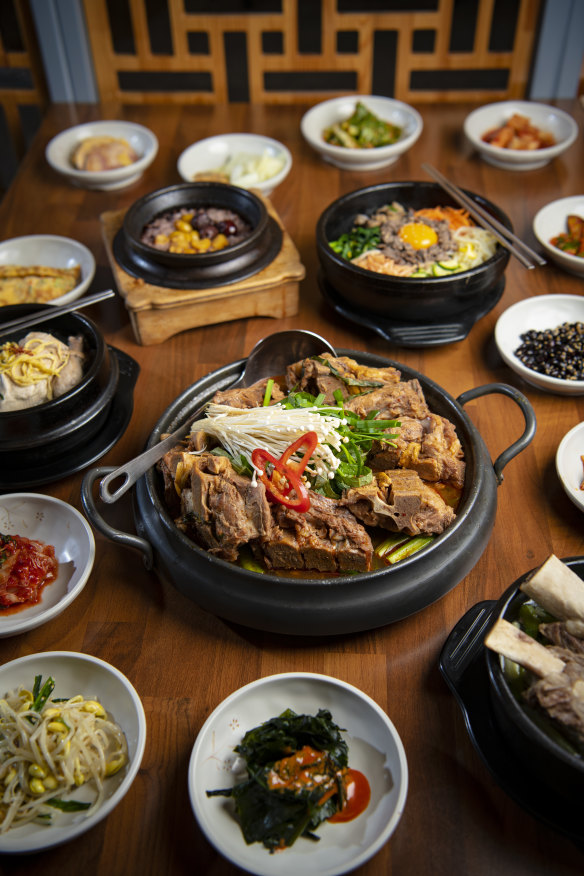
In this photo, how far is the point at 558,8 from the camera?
3.90 meters

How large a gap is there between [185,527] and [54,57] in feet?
11.6

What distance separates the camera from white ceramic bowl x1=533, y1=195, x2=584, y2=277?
3.17 m

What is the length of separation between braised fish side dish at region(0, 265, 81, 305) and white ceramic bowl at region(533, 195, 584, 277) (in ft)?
6.89

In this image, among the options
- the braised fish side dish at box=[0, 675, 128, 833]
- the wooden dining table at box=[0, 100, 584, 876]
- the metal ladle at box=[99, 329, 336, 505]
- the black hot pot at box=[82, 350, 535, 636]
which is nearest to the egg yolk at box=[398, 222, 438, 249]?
the wooden dining table at box=[0, 100, 584, 876]

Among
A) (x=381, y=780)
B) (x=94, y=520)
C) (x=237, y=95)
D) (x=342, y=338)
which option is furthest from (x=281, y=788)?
(x=237, y=95)

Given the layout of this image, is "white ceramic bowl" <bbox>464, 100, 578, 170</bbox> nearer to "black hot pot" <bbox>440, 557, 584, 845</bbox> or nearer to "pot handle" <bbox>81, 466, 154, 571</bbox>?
"black hot pot" <bbox>440, 557, 584, 845</bbox>

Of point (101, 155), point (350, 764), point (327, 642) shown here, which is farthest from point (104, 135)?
point (350, 764)

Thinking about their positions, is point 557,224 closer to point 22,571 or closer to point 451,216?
point 451,216

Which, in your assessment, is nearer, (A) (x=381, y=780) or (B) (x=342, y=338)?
(A) (x=381, y=780)

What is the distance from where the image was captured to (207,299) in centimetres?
289

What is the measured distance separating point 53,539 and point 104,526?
0.34 metres

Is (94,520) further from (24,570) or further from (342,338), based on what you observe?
(342,338)

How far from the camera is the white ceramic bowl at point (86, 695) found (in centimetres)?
152

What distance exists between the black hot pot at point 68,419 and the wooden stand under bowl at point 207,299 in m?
0.28
